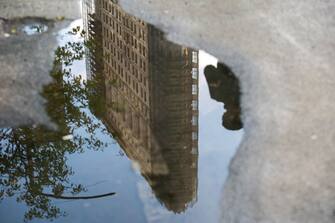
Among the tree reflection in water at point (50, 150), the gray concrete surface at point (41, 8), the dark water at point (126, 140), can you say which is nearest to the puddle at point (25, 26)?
the gray concrete surface at point (41, 8)

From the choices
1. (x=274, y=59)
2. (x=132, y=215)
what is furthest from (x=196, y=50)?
(x=132, y=215)

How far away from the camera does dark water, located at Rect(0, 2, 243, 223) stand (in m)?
6.07

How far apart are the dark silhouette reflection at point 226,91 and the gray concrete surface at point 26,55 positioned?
7.47ft

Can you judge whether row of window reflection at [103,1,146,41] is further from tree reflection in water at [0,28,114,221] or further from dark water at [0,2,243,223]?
tree reflection in water at [0,28,114,221]

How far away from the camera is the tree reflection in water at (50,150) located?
20.4 feet

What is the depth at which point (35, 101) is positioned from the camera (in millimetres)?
7773

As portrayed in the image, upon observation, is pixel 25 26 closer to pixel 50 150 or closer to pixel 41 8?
pixel 41 8

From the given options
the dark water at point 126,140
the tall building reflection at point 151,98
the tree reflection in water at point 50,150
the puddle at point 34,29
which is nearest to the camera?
the dark water at point 126,140

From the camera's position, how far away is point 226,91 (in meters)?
8.08

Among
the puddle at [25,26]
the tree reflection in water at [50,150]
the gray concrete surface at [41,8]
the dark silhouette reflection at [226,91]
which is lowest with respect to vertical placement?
the gray concrete surface at [41,8]

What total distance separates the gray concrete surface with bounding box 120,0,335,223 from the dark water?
0.84ft

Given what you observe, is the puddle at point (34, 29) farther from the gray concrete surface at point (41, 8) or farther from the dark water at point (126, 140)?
the dark water at point (126, 140)

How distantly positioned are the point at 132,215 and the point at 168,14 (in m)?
5.27

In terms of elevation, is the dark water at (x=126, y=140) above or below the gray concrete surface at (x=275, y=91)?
below
